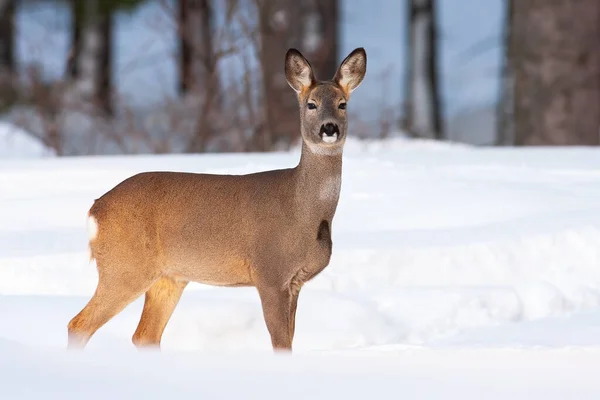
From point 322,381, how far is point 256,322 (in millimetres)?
2482

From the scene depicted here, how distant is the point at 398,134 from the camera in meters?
14.8

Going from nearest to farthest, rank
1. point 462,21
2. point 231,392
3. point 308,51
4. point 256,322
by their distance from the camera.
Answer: point 231,392, point 256,322, point 308,51, point 462,21

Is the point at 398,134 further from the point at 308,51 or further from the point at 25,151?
the point at 25,151

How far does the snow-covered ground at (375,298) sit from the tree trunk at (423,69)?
266 inches

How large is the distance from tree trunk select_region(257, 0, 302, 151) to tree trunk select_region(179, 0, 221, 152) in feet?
1.76

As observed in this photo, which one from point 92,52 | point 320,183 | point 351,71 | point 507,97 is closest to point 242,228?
point 320,183

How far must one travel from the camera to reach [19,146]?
12.7 metres

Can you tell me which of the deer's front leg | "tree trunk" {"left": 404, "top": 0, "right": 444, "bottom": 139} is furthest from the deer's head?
"tree trunk" {"left": 404, "top": 0, "right": 444, "bottom": 139}

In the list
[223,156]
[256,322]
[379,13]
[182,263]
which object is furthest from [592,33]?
[379,13]

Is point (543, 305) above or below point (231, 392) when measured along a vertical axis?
below

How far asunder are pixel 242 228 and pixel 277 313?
0.41 meters

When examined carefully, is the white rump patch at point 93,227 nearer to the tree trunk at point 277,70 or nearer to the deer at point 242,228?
the deer at point 242,228

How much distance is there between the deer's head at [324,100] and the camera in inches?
197

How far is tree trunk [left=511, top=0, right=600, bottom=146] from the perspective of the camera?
39.8 feet
